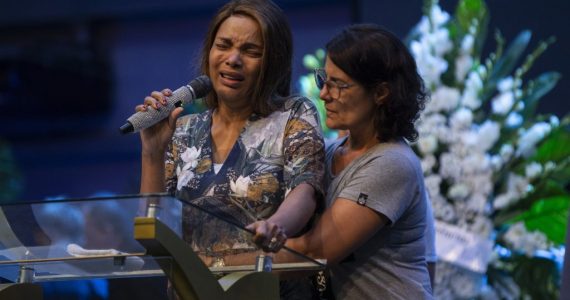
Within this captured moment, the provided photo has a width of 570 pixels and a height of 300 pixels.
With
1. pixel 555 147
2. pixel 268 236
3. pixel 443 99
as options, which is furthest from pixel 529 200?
pixel 268 236

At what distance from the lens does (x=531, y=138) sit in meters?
3.89

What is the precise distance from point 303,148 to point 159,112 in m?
0.35

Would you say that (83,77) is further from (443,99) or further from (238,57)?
(238,57)

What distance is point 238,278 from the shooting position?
6.37 ft

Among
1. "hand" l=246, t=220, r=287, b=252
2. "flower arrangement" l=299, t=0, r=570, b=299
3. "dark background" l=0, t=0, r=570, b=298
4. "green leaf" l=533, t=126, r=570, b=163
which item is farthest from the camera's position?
"dark background" l=0, t=0, r=570, b=298

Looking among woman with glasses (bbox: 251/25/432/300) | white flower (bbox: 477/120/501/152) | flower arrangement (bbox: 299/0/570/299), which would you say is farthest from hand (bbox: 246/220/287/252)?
white flower (bbox: 477/120/501/152)

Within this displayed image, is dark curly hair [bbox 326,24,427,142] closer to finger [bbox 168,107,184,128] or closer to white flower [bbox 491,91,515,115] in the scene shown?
finger [bbox 168,107,184,128]

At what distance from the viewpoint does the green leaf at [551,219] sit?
3811mm

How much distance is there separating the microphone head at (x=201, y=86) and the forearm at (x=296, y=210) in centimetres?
29

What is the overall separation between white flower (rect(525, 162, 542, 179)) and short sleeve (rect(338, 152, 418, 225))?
1.55 m

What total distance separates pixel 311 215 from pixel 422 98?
460mm

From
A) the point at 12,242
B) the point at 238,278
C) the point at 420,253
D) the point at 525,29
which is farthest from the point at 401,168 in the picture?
the point at 525,29

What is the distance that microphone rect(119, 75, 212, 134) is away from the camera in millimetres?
2186

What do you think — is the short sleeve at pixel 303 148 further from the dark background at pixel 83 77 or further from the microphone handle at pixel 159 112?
the dark background at pixel 83 77
